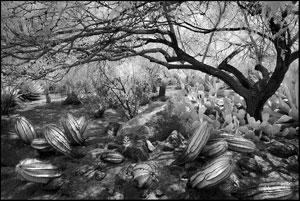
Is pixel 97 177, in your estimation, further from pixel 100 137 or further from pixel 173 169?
pixel 100 137

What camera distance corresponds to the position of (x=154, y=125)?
2447 millimetres

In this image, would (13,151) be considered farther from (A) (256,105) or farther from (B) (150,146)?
(A) (256,105)

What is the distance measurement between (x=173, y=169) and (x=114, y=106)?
229 centimetres

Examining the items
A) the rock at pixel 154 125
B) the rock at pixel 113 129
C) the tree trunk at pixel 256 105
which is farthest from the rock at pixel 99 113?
the tree trunk at pixel 256 105

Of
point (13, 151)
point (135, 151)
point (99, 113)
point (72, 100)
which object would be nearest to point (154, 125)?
point (135, 151)

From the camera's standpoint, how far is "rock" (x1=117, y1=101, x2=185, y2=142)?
2389 millimetres

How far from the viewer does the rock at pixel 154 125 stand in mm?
2389

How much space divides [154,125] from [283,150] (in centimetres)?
104

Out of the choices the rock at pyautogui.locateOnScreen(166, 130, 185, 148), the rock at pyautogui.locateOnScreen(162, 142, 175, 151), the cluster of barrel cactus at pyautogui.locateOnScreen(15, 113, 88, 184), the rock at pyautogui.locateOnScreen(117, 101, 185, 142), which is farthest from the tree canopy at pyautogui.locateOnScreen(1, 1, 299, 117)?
the rock at pyautogui.locateOnScreen(162, 142, 175, 151)

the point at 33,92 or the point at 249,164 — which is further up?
the point at 33,92

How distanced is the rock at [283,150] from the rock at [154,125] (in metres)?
0.76

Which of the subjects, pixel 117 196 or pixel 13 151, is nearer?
pixel 117 196

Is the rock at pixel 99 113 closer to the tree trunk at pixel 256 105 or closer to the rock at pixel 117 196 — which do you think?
the tree trunk at pixel 256 105

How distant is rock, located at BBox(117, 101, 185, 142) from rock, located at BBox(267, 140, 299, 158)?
0.76 m
